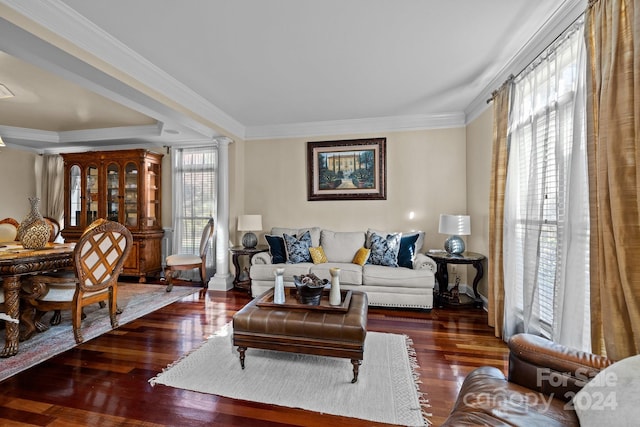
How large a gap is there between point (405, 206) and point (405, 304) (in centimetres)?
161

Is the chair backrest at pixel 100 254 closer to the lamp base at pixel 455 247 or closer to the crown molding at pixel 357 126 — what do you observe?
the crown molding at pixel 357 126

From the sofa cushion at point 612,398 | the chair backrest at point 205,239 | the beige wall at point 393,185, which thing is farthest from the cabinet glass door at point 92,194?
the sofa cushion at point 612,398

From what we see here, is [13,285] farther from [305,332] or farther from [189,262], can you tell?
[305,332]

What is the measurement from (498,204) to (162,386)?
3328mm

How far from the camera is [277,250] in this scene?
432cm

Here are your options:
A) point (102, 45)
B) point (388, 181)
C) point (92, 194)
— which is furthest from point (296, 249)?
point (92, 194)

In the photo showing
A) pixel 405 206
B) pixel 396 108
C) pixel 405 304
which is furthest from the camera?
pixel 405 206

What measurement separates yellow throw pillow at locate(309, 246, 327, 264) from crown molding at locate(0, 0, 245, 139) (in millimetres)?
2458

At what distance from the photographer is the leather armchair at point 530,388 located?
1123 mm

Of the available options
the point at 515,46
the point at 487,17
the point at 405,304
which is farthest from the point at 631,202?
the point at 405,304

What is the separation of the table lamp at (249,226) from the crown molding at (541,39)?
142 inches

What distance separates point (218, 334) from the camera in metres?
2.91

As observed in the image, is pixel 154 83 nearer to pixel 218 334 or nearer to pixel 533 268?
pixel 218 334

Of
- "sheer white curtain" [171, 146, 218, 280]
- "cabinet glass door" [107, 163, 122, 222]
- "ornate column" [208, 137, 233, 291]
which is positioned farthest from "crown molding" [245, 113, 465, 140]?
"cabinet glass door" [107, 163, 122, 222]
